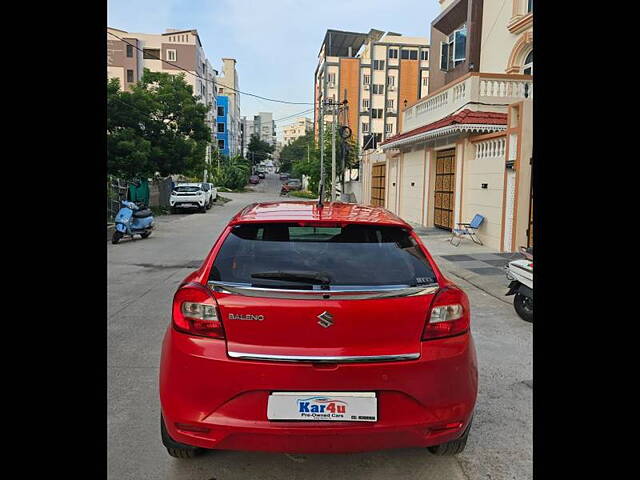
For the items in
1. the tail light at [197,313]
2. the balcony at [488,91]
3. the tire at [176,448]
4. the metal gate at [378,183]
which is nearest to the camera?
the tail light at [197,313]

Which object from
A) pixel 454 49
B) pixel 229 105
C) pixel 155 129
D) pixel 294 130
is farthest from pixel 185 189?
pixel 294 130

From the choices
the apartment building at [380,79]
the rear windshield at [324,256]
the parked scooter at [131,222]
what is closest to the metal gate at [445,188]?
the parked scooter at [131,222]

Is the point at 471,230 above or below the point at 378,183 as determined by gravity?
below

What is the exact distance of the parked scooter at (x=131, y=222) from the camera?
43.2ft

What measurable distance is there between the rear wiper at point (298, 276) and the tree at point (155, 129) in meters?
16.5

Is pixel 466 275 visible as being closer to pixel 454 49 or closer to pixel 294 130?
pixel 454 49

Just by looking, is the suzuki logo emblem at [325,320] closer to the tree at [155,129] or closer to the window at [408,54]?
the tree at [155,129]

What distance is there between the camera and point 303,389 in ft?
7.48

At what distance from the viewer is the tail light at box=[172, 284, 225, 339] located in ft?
7.83

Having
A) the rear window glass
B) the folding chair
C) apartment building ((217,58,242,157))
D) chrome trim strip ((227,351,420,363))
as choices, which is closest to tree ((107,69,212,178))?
the rear window glass

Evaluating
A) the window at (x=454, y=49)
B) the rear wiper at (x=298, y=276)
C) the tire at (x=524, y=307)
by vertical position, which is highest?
the window at (x=454, y=49)

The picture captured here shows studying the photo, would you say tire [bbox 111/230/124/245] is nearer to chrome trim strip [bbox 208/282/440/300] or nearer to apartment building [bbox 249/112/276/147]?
chrome trim strip [bbox 208/282/440/300]

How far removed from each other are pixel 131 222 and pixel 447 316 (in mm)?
12580
